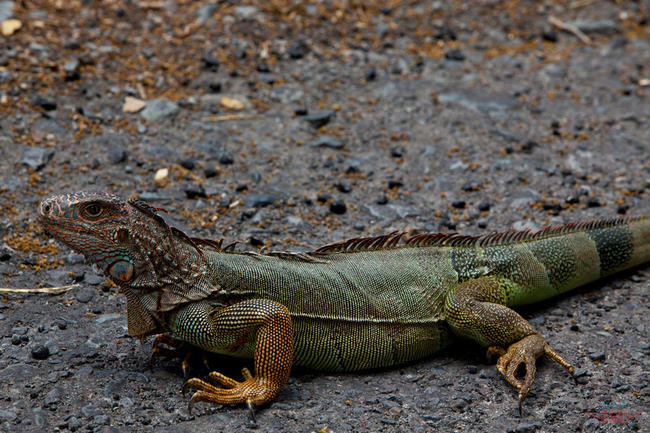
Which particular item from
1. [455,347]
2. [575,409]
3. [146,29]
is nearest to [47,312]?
[455,347]

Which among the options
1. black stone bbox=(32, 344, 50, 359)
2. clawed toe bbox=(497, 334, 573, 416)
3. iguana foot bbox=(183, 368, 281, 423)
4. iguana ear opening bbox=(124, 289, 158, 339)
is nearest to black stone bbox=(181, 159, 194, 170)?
iguana ear opening bbox=(124, 289, 158, 339)

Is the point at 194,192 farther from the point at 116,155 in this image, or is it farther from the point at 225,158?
the point at 116,155

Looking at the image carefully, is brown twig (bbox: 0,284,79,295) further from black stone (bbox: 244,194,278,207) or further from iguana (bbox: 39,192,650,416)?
black stone (bbox: 244,194,278,207)

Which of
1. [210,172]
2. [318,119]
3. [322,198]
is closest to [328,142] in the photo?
[318,119]

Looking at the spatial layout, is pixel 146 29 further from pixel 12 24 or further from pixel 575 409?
pixel 575 409

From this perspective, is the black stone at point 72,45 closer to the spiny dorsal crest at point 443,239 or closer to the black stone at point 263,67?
the black stone at point 263,67
